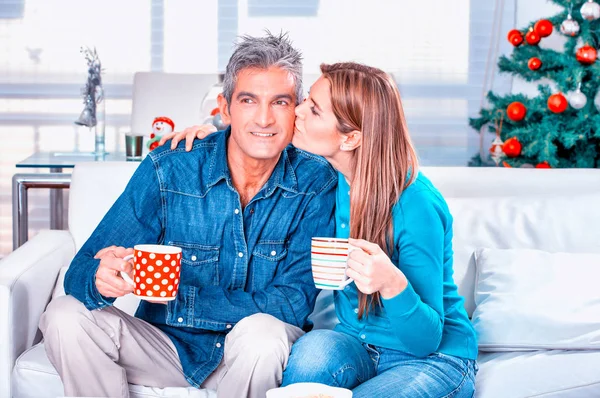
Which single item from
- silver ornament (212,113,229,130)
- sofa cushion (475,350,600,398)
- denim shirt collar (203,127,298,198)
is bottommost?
sofa cushion (475,350,600,398)

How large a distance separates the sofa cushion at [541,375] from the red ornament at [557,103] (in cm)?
207

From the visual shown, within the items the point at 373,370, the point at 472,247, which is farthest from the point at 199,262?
the point at 472,247

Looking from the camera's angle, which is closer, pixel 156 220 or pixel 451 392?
pixel 451 392

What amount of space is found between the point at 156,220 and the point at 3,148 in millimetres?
3305

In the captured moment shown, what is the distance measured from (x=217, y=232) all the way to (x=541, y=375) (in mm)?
762

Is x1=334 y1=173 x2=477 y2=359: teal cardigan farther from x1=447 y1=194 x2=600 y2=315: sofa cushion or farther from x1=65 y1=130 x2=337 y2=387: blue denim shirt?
x1=447 y1=194 x2=600 y2=315: sofa cushion

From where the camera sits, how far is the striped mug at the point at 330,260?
1.37m

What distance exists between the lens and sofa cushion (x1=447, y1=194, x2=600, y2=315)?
2051 millimetres

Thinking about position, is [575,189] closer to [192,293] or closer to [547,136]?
[192,293]

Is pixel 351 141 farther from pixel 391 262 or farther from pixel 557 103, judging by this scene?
pixel 557 103

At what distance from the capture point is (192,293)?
70.6 inches

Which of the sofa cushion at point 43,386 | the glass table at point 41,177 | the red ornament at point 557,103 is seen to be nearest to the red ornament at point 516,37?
the red ornament at point 557,103

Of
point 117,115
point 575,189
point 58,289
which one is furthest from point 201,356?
point 117,115

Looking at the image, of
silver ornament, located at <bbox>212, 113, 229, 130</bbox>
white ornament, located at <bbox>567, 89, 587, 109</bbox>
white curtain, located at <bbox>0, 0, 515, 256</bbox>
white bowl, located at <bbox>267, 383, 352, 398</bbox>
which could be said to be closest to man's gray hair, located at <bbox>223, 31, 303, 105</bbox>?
white bowl, located at <bbox>267, 383, 352, 398</bbox>
